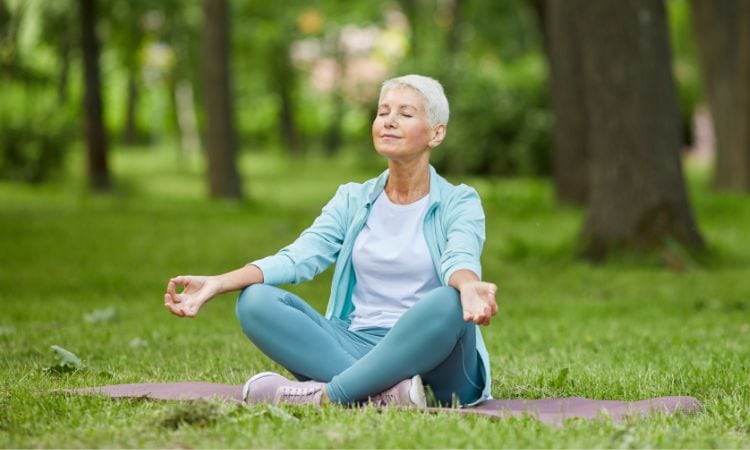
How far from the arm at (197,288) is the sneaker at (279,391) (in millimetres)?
389

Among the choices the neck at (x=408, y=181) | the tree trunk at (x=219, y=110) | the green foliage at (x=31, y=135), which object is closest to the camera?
the neck at (x=408, y=181)

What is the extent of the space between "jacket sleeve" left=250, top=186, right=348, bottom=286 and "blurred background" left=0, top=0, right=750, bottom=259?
717 centimetres

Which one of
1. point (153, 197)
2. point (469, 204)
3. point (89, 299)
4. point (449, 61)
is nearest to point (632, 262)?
point (89, 299)

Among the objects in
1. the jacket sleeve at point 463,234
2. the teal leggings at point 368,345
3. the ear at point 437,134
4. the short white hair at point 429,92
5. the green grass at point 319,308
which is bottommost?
the green grass at point 319,308

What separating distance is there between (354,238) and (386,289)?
260mm

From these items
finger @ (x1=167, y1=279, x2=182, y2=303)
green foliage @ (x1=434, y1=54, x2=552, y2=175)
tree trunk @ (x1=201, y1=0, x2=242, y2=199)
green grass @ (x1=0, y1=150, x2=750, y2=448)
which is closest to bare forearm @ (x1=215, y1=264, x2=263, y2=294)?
finger @ (x1=167, y1=279, x2=182, y2=303)

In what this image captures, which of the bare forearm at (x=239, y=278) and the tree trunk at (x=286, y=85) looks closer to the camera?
the bare forearm at (x=239, y=278)

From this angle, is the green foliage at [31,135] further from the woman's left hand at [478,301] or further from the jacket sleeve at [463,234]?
the woman's left hand at [478,301]

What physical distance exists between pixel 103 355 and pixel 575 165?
38.9 feet

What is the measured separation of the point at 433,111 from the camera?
5.18 m

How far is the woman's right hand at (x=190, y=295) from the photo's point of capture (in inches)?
189

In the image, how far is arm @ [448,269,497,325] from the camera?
14.6 feet

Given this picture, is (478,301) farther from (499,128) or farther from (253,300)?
(499,128)

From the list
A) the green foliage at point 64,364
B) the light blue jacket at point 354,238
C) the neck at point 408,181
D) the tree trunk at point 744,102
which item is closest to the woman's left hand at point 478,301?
the light blue jacket at point 354,238
